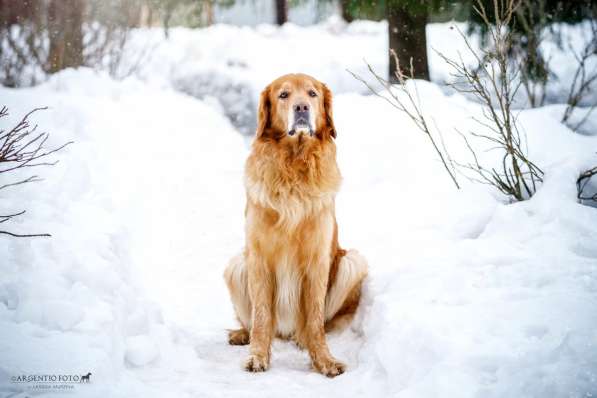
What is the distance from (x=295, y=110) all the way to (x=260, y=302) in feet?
4.11

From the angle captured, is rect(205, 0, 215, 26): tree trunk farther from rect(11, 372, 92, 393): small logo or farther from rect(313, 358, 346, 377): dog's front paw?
rect(11, 372, 92, 393): small logo

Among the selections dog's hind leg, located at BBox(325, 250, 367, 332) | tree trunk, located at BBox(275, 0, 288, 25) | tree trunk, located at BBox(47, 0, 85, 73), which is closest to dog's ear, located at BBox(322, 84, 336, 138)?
dog's hind leg, located at BBox(325, 250, 367, 332)

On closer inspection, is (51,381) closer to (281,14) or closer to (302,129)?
(302,129)

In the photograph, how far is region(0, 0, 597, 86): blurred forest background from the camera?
6.46 meters

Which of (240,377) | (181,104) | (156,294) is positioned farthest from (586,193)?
(181,104)

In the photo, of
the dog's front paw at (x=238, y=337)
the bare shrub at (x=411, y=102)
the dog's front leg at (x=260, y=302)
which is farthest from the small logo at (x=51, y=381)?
the bare shrub at (x=411, y=102)

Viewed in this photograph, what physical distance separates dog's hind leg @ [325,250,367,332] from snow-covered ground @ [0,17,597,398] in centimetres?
10

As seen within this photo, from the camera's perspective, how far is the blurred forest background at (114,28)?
6.46 m

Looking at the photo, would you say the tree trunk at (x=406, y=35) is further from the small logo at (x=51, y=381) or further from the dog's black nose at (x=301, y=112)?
the small logo at (x=51, y=381)

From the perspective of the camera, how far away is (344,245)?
4.61 meters

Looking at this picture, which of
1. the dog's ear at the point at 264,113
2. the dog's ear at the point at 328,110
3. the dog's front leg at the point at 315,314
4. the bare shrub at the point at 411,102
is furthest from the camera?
the bare shrub at the point at 411,102

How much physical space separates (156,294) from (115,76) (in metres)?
5.01

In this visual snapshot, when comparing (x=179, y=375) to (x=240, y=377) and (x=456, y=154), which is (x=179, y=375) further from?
(x=456, y=154)

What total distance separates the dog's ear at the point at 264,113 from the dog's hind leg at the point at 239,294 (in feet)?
2.94
